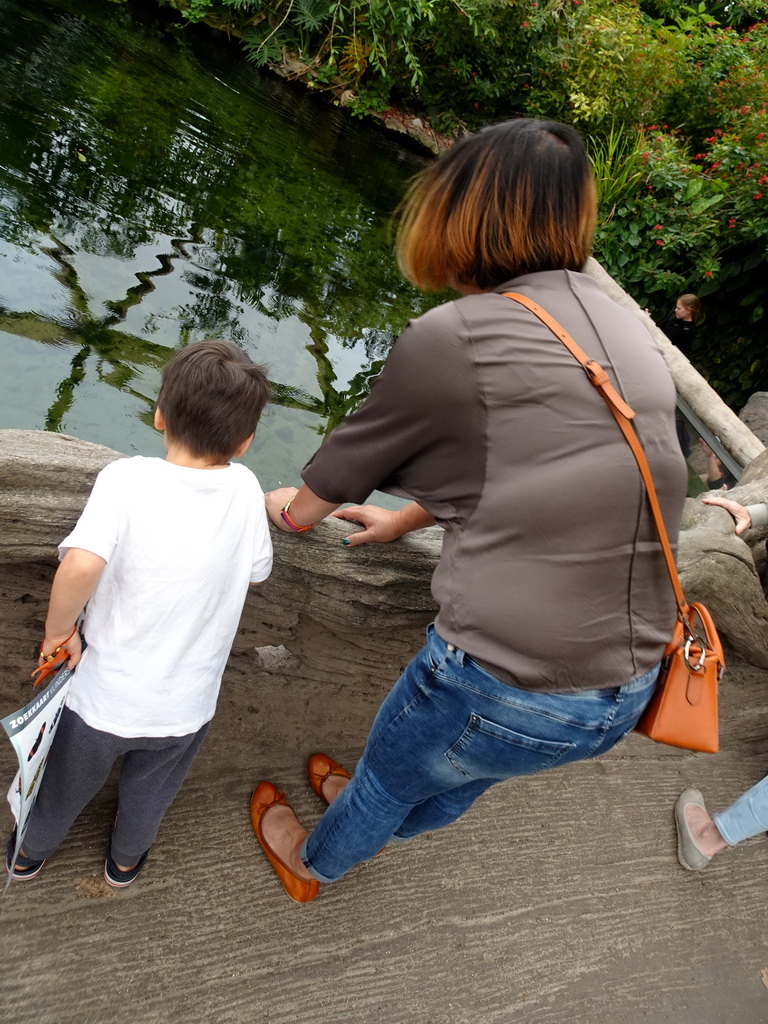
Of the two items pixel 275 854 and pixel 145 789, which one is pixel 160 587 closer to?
pixel 145 789

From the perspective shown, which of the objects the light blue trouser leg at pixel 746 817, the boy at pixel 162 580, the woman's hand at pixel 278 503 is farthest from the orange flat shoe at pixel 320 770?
the light blue trouser leg at pixel 746 817

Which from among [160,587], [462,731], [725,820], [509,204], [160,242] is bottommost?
[160,242]

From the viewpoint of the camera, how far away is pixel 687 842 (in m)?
2.14

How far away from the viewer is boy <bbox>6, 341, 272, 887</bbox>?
1214mm

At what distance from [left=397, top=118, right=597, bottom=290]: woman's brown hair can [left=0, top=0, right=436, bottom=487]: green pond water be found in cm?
309

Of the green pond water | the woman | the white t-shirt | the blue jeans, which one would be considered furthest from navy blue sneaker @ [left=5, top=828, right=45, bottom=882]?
the green pond water

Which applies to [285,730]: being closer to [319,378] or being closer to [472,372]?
[472,372]

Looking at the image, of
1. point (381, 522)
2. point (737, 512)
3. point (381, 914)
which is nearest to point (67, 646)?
point (381, 522)

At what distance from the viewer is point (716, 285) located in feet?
23.3

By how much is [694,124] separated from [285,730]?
1078cm

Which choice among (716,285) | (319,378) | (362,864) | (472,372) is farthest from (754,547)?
(716,285)

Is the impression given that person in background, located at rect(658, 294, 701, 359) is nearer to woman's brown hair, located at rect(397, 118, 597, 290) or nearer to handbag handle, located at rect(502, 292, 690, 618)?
woman's brown hair, located at rect(397, 118, 597, 290)

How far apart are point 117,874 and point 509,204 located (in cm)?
141

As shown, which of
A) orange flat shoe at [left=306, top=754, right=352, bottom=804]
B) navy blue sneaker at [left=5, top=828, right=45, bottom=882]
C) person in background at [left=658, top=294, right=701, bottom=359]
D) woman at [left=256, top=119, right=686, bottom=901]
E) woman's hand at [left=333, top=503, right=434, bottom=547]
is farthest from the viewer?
person in background at [left=658, top=294, right=701, bottom=359]
